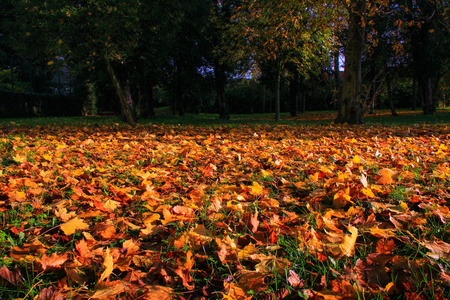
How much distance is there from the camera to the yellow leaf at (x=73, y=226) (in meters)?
1.46

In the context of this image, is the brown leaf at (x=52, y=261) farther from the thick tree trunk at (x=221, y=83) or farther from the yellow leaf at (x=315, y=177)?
the thick tree trunk at (x=221, y=83)

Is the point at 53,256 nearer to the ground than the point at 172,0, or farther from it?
nearer to the ground

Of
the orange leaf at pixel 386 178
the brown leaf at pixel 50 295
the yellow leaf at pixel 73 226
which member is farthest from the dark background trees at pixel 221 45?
the brown leaf at pixel 50 295

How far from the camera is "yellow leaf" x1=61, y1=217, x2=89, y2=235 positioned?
1.46 m

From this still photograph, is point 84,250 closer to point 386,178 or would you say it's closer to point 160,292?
point 160,292

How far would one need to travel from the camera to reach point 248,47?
10508 millimetres

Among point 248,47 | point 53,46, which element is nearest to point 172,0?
point 248,47

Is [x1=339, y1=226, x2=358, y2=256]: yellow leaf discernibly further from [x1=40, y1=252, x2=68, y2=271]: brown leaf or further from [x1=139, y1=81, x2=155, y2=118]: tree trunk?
[x1=139, y1=81, x2=155, y2=118]: tree trunk

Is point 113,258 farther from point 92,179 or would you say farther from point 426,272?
point 92,179

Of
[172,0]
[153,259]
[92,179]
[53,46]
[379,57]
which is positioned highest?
[172,0]

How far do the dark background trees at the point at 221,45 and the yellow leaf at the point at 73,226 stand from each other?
735cm

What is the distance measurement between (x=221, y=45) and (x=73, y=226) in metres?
16.4

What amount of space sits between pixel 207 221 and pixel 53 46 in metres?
8.68

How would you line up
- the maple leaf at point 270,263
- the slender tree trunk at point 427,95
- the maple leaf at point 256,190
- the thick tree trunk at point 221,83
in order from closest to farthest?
the maple leaf at point 270,263, the maple leaf at point 256,190, the slender tree trunk at point 427,95, the thick tree trunk at point 221,83
